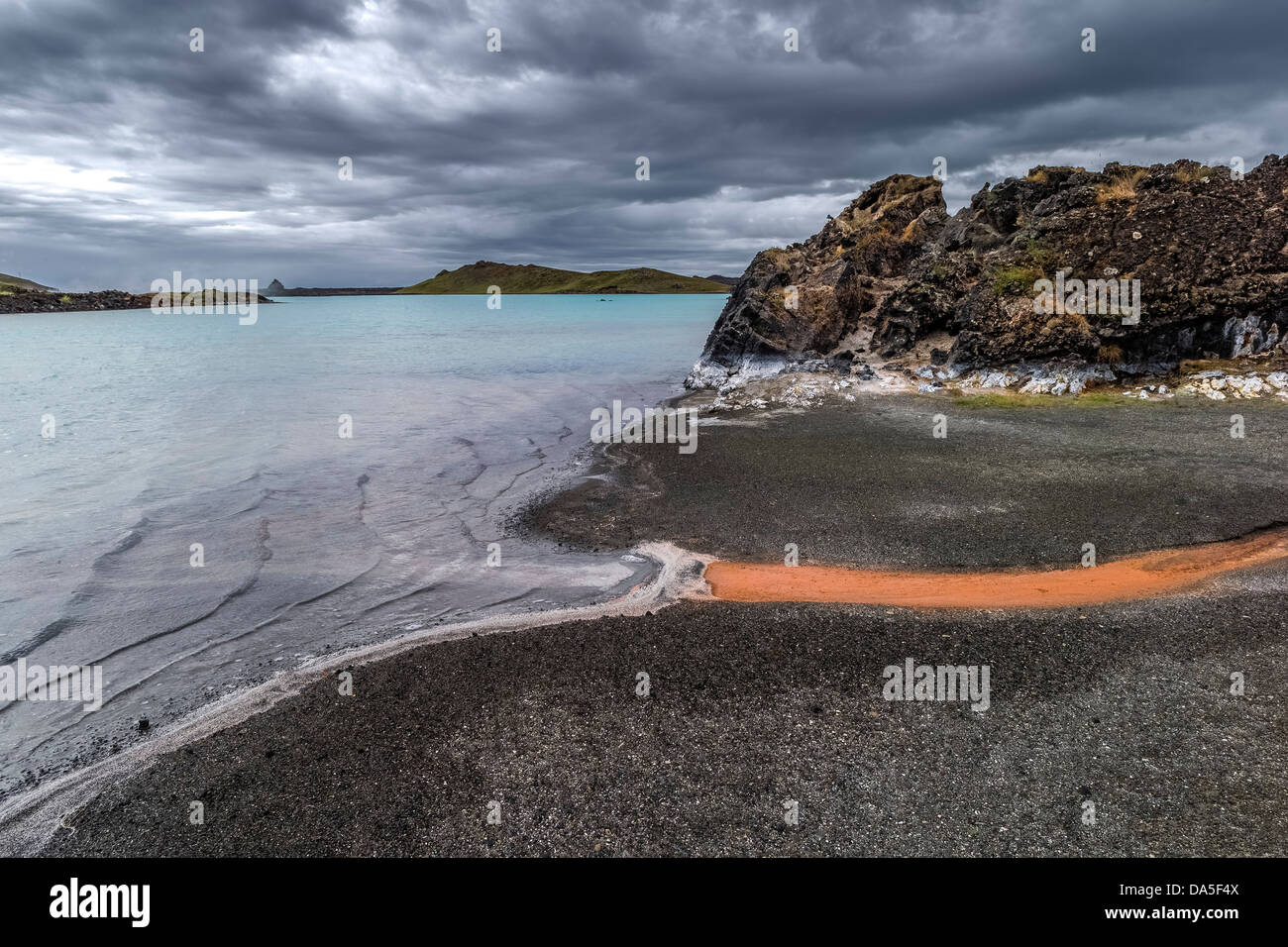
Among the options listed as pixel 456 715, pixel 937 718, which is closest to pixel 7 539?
pixel 456 715

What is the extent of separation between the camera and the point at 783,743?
32.2 feet

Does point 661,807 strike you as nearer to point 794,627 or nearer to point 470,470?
point 794,627

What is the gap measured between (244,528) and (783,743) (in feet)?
61.1

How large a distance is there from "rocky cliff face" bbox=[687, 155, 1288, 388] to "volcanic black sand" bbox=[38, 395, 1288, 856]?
28.0 meters

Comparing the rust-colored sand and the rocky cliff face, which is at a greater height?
the rocky cliff face

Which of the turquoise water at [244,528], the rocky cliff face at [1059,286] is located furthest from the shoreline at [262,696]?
the rocky cliff face at [1059,286]

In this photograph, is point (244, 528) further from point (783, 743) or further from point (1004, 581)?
point (1004, 581)

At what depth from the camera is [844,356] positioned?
2037 inches

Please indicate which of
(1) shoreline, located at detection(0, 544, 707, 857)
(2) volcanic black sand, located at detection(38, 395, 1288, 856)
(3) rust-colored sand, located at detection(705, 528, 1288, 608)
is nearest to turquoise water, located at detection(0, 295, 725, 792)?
(1) shoreline, located at detection(0, 544, 707, 857)

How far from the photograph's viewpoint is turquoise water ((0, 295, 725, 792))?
13.9 meters

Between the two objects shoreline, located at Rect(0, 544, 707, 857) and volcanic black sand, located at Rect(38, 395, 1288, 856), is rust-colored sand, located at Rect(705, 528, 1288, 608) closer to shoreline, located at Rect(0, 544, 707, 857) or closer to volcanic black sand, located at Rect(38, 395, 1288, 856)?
volcanic black sand, located at Rect(38, 395, 1288, 856)

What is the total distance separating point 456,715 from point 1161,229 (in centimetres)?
4982

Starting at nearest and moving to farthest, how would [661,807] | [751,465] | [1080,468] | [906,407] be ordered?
[661,807] < [1080,468] < [751,465] < [906,407]

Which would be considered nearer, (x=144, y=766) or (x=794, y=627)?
(x=144, y=766)
